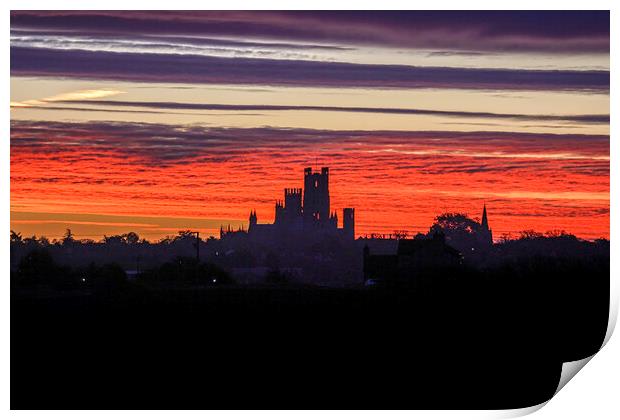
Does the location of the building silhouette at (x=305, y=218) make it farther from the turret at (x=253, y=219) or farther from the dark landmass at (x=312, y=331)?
the dark landmass at (x=312, y=331)

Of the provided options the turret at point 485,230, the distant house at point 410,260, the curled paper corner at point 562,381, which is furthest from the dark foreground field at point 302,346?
the turret at point 485,230

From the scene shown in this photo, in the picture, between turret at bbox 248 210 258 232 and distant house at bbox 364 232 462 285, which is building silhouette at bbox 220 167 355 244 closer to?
turret at bbox 248 210 258 232

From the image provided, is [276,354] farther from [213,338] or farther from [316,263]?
[316,263]

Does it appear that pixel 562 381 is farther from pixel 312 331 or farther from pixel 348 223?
pixel 348 223

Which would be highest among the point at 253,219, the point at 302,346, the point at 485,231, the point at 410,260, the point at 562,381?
the point at 253,219

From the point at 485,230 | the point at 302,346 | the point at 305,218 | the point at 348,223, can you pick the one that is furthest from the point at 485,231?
the point at 305,218

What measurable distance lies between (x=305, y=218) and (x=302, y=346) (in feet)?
10.0

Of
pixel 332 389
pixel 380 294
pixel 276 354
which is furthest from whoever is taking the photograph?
pixel 380 294

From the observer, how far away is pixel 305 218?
17.2 m

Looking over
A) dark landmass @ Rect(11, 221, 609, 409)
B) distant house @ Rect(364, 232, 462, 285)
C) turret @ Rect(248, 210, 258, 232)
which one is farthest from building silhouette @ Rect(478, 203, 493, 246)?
turret @ Rect(248, 210, 258, 232)

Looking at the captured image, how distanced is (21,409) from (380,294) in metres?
4.69
